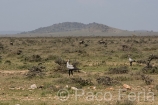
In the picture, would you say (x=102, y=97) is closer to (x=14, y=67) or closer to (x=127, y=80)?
(x=127, y=80)

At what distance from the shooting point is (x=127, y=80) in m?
14.4

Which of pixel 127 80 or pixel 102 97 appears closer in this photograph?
pixel 102 97

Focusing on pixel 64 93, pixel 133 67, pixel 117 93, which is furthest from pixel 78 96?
pixel 133 67

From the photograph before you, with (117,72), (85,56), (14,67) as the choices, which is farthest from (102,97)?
(85,56)

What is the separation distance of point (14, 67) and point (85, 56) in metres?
8.66

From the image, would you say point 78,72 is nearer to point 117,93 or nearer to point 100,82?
point 100,82

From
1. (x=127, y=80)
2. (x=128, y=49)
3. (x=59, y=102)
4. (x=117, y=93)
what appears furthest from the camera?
(x=128, y=49)

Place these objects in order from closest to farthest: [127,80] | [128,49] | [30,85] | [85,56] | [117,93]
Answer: [117,93] → [30,85] → [127,80] → [85,56] → [128,49]

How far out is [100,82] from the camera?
13.4 metres

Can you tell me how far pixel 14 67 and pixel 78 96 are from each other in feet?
33.1

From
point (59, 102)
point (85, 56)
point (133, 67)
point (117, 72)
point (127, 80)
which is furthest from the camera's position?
point (85, 56)

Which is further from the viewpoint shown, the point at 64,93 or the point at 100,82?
the point at 100,82

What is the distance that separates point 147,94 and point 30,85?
4.80 metres

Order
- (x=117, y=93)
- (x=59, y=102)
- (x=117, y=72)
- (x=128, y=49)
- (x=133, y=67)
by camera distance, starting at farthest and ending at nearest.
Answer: (x=128, y=49)
(x=133, y=67)
(x=117, y=72)
(x=117, y=93)
(x=59, y=102)
